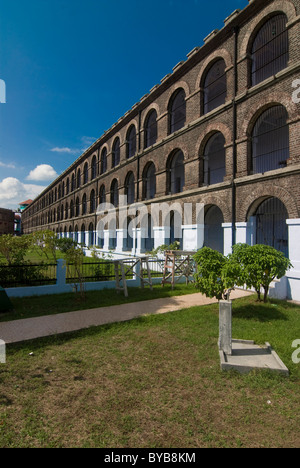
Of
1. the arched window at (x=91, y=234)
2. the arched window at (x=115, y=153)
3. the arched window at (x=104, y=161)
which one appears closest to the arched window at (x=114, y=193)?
the arched window at (x=115, y=153)

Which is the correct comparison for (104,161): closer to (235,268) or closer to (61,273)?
(61,273)

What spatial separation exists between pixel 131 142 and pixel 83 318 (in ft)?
60.2

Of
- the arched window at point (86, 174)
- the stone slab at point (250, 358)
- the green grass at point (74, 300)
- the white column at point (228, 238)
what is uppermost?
the arched window at point (86, 174)

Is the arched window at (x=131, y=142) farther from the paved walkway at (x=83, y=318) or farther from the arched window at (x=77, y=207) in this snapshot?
the paved walkway at (x=83, y=318)

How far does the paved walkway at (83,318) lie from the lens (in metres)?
5.37

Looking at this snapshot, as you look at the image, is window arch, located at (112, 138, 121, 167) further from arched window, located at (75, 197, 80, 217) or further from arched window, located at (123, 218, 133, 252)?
arched window, located at (75, 197, 80, 217)

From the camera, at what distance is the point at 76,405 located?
9.96ft

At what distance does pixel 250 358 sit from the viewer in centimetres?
424

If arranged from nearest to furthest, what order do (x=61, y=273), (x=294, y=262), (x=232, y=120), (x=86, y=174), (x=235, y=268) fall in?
(x=235, y=268)
(x=294, y=262)
(x=61, y=273)
(x=232, y=120)
(x=86, y=174)

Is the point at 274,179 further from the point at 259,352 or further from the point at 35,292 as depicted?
the point at 35,292

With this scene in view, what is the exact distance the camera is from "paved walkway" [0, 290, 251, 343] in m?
5.37

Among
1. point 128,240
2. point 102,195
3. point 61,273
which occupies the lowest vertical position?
point 61,273

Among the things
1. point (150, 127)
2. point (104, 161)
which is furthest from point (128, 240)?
point (104, 161)

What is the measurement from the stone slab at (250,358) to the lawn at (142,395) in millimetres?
124
